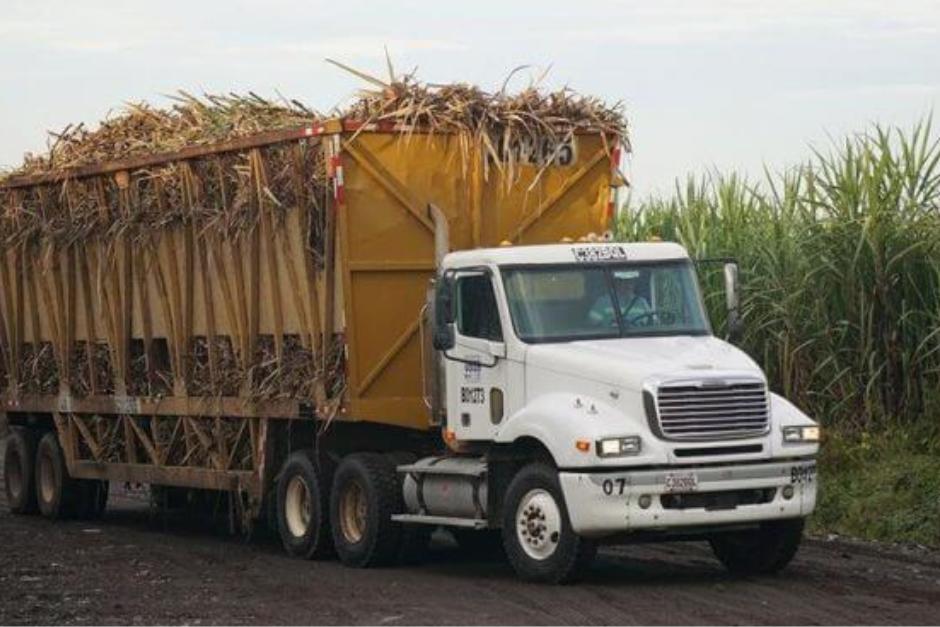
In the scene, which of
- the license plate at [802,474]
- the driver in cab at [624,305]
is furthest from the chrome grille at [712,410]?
the driver in cab at [624,305]

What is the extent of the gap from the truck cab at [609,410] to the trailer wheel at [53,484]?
770 cm

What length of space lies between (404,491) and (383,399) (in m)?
0.80

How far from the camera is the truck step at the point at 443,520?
59.1ft

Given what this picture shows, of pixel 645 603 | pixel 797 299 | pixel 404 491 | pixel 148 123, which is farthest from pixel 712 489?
pixel 148 123

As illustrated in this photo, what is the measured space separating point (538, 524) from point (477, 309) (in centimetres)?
199

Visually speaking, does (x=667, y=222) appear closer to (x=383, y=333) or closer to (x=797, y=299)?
(x=797, y=299)

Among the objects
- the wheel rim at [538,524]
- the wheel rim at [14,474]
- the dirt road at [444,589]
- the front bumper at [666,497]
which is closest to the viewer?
the dirt road at [444,589]

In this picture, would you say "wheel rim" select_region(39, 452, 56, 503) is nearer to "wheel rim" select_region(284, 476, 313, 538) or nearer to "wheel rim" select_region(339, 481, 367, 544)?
"wheel rim" select_region(284, 476, 313, 538)

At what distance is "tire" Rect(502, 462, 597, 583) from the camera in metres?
16.8

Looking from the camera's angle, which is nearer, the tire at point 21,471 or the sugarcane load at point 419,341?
the sugarcane load at point 419,341

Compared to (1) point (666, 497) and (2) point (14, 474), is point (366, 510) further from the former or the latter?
(2) point (14, 474)

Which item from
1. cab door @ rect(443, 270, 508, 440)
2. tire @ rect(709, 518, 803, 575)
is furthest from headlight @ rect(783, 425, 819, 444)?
cab door @ rect(443, 270, 508, 440)

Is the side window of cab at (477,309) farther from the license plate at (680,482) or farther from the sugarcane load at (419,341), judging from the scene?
the license plate at (680,482)

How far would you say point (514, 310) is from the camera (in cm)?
1791
